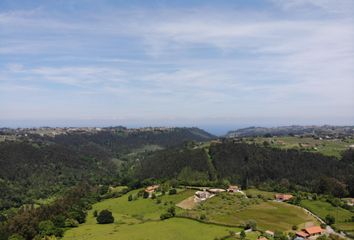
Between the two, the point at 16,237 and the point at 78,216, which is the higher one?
the point at 78,216

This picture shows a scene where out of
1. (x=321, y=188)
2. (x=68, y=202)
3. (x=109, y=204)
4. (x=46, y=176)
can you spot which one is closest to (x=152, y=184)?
(x=109, y=204)

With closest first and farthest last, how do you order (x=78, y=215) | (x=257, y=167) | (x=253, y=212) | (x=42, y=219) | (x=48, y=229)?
1. (x=48, y=229)
2. (x=253, y=212)
3. (x=42, y=219)
4. (x=78, y=215)
5. (x=257, y=167)

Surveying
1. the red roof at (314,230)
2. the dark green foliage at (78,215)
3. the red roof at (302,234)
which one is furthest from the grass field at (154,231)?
the red roof at (314,230)

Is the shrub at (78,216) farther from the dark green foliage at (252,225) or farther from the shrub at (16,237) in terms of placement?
the dark green foliage at (252,225)

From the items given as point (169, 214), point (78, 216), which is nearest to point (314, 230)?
point (169, 214)

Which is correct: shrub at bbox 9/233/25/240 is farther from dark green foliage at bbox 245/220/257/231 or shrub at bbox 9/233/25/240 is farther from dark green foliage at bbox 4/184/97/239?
dark green foliage at bbox 245/220/257/231

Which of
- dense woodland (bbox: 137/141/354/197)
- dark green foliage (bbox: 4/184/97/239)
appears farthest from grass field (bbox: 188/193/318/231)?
dense woodland (bbox: 137/141/354/197)

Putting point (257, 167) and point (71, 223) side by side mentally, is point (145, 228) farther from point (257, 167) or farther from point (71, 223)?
point (257, 167)
